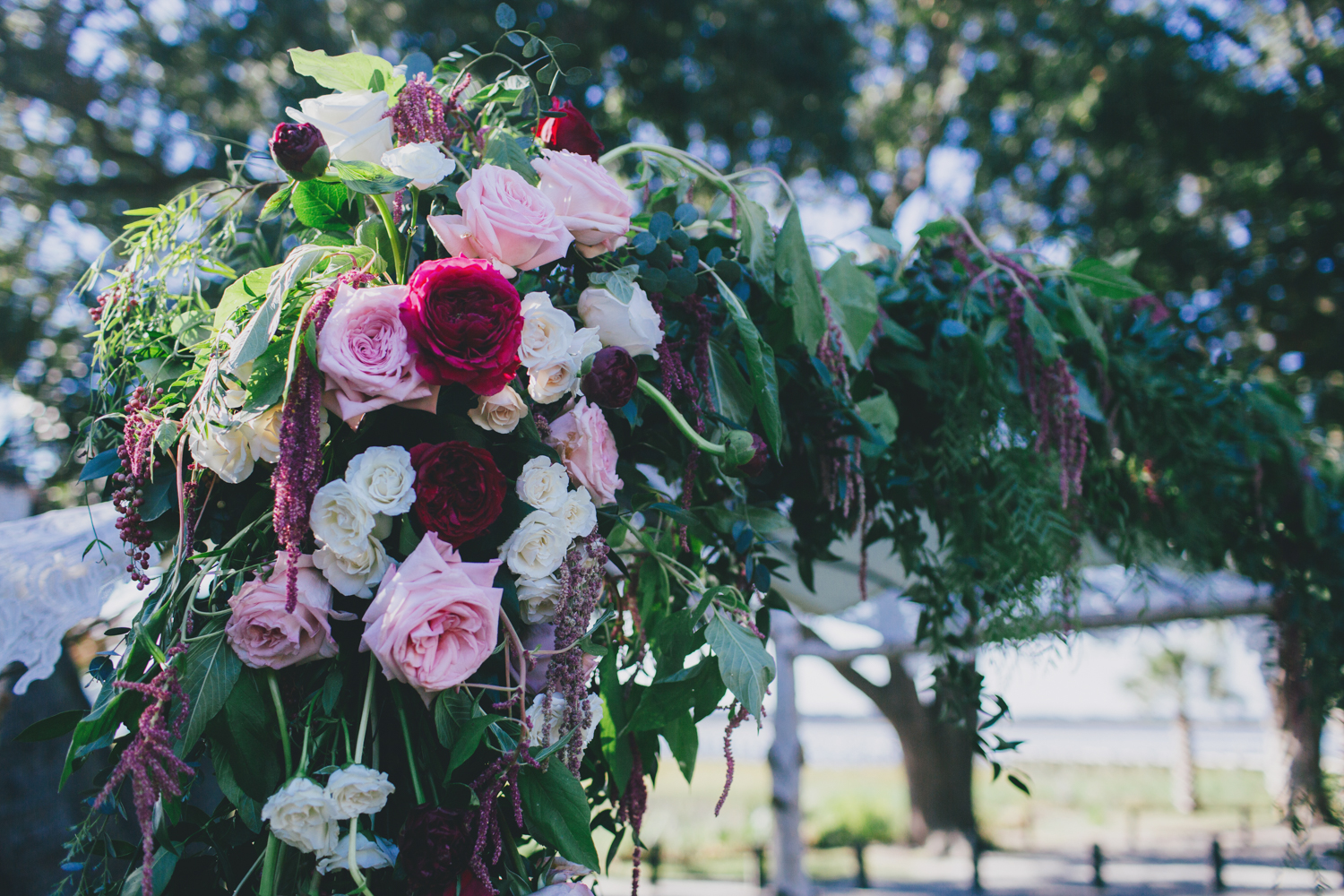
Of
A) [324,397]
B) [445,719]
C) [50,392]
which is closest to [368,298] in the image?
[324,397]

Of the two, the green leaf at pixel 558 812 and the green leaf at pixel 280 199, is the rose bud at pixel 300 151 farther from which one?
the green leaf at pixel 558 812

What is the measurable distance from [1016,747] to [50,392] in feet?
15.8

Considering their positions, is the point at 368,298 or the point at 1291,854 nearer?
the point at 368,298

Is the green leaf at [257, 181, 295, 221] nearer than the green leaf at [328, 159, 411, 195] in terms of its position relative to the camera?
No

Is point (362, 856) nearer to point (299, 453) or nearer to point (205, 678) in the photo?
point (205, 678)

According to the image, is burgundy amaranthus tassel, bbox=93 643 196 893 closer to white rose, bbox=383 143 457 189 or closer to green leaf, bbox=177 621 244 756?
green leaf, bbox=177 621 244 756

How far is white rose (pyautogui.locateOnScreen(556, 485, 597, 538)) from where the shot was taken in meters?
0.84

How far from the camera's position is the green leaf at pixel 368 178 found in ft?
2.68

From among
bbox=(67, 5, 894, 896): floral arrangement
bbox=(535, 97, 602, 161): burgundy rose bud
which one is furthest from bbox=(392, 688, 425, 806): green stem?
bbox=(535, 97, 602, 161): burgundy rose bud

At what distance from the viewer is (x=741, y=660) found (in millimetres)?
832

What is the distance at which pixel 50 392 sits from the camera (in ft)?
13.7

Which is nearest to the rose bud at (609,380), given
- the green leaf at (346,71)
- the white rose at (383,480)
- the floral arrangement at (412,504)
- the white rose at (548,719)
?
the floral arrangement at (412,504)

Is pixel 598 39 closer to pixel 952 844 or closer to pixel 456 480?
pixel 456 480

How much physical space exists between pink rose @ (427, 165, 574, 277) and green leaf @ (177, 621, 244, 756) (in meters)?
0.46
